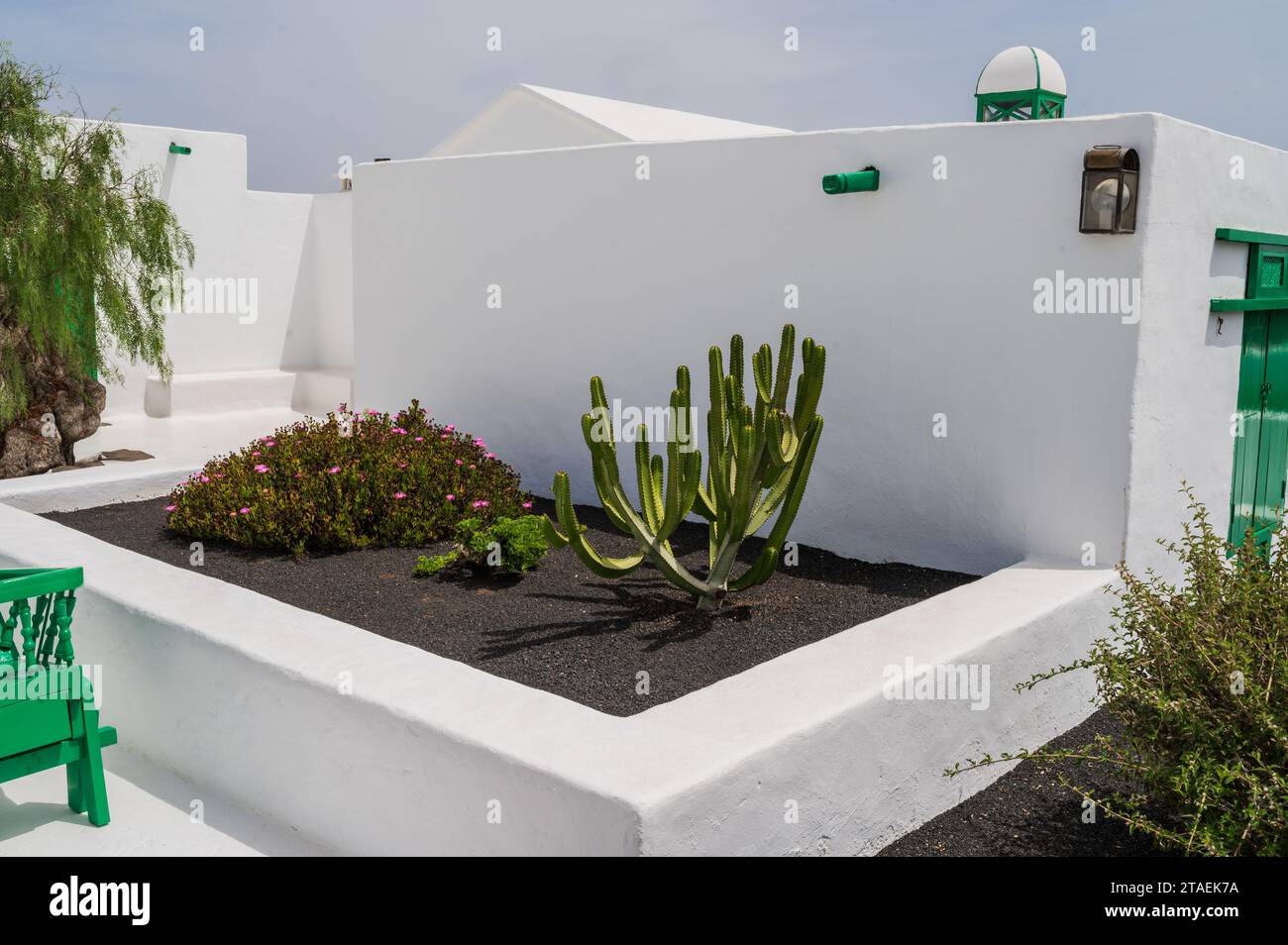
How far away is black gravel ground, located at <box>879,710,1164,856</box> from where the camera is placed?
425cm

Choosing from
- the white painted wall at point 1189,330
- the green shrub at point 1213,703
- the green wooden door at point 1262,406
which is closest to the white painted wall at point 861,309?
the white painted wall at point 1189,330

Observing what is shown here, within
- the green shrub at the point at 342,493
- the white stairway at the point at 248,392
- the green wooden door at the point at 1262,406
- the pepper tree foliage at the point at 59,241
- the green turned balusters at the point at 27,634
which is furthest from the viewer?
the white stairway at the point at 248,392

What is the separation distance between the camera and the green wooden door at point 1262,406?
22.9 ft

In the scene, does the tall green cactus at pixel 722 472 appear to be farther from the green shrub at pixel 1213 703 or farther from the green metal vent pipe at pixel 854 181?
the green shrub at pixel 1213 703

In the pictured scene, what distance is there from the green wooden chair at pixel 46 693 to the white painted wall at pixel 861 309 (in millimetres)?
4209

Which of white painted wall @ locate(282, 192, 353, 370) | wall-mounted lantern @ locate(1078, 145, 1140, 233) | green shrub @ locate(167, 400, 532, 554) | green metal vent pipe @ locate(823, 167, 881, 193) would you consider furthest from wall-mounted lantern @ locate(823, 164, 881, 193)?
white painted wall @ locate(282, 192, 353, 370)

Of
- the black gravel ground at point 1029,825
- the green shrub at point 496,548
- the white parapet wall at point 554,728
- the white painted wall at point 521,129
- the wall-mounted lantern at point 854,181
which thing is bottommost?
the black gravel ground at point 1029,825

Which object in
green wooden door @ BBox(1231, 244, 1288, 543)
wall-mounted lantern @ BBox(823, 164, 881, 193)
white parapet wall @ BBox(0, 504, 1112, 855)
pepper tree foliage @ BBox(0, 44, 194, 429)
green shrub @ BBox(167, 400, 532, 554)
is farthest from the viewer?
pepper tree foliage @ BBox(0, 44, 194, 429)

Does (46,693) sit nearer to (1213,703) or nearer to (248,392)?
(1213,703)

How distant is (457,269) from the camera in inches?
356

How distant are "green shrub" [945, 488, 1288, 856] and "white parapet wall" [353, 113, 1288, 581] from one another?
1.83 metres

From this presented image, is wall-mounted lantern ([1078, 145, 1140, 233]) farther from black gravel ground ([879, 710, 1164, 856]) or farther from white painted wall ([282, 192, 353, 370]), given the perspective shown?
white painted wall ([282, 192, 353, 370])

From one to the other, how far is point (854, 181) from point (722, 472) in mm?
2079
